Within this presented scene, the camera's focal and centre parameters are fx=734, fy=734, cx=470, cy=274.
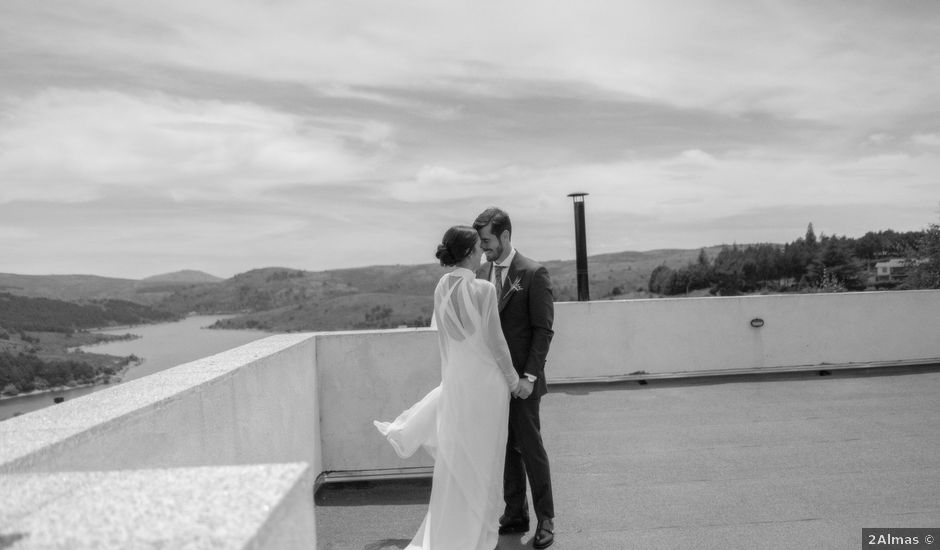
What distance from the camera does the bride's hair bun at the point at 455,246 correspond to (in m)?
3.78

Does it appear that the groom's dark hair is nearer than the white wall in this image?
Yes

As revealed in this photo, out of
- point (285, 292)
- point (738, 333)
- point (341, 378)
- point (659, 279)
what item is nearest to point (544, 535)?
point (341, 378)

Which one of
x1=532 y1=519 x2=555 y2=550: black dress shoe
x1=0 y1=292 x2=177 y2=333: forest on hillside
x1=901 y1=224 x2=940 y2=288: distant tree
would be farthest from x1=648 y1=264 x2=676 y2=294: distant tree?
x1=532 y1=519 x2=555 y2=550: black dress shoe

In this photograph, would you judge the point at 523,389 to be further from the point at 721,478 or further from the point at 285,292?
the point at 285,292

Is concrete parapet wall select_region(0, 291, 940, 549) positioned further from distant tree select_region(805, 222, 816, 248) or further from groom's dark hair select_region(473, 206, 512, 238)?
distant tree select_region(805, 222, 816, 248)

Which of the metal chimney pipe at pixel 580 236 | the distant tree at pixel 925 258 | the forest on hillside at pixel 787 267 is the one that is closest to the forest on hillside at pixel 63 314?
the metal chimney pipe at pixel 580 236

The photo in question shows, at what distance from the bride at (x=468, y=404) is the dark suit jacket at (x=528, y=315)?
0.63ft

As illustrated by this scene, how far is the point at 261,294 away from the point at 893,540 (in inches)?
1991

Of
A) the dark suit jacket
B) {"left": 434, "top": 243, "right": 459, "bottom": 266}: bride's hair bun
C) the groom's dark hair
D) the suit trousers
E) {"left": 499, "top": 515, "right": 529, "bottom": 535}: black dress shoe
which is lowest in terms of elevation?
{"left": 499, "top": 515, "right": 529, "bottom": 535}: black dress shoe

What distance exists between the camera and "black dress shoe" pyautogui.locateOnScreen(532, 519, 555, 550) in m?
3.79

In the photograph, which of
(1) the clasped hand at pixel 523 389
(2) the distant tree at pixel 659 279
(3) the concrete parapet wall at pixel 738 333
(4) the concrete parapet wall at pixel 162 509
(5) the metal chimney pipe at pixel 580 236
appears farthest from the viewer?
(2) the distant tree at pixel 659 279

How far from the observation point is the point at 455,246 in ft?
12.4

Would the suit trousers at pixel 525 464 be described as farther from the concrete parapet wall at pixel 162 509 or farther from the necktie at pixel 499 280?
the concrete parapet wall at pixel 162 509

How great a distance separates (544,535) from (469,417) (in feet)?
2.41
